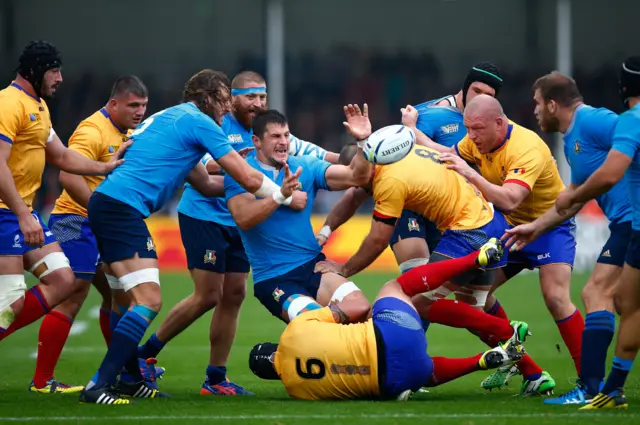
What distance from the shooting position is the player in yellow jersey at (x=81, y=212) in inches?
358

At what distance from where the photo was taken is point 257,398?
8.32 meters

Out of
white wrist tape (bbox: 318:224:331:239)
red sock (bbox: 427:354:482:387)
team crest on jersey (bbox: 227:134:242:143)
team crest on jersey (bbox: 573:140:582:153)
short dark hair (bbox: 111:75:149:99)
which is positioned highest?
short dark hair (bbox: 111:75:149:99)

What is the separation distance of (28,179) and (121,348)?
1718 millimetres

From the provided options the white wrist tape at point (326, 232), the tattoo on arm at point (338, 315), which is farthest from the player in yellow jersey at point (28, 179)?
the tattoo on arm at point (338, 315)

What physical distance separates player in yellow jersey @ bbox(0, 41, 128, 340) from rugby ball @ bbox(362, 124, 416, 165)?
75.0 inches

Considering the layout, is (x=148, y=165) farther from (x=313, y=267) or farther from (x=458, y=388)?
(x=458, y=388)

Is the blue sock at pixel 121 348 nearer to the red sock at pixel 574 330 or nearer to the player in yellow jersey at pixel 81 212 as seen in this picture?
the player in yellow jersey at pixel 81 212

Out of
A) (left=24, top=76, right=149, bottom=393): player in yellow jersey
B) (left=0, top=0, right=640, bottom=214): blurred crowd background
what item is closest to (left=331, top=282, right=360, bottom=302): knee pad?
(left=24, top=76, right=149, bottom=393): player in yellow jersey

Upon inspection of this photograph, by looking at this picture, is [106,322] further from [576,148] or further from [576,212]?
[576,148]

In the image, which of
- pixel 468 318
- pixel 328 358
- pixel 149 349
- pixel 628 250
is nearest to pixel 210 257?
pixel 149 349

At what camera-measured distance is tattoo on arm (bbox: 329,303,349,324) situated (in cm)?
788

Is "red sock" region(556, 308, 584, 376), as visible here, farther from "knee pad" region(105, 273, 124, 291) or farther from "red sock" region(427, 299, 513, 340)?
"knee pad" region(105, 273, 124, 291)

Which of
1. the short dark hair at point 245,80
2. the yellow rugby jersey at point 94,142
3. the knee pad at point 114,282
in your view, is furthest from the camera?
the short dark hair at point 245,80

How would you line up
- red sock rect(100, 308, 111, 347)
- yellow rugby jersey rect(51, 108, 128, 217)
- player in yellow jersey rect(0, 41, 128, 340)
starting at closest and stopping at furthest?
player in yellow jersey rect(0, 41, 128, 340) < yellow rugby jersey rect(51, 108, 128, 217) < red sock rect(100, 308, 111, 347)
